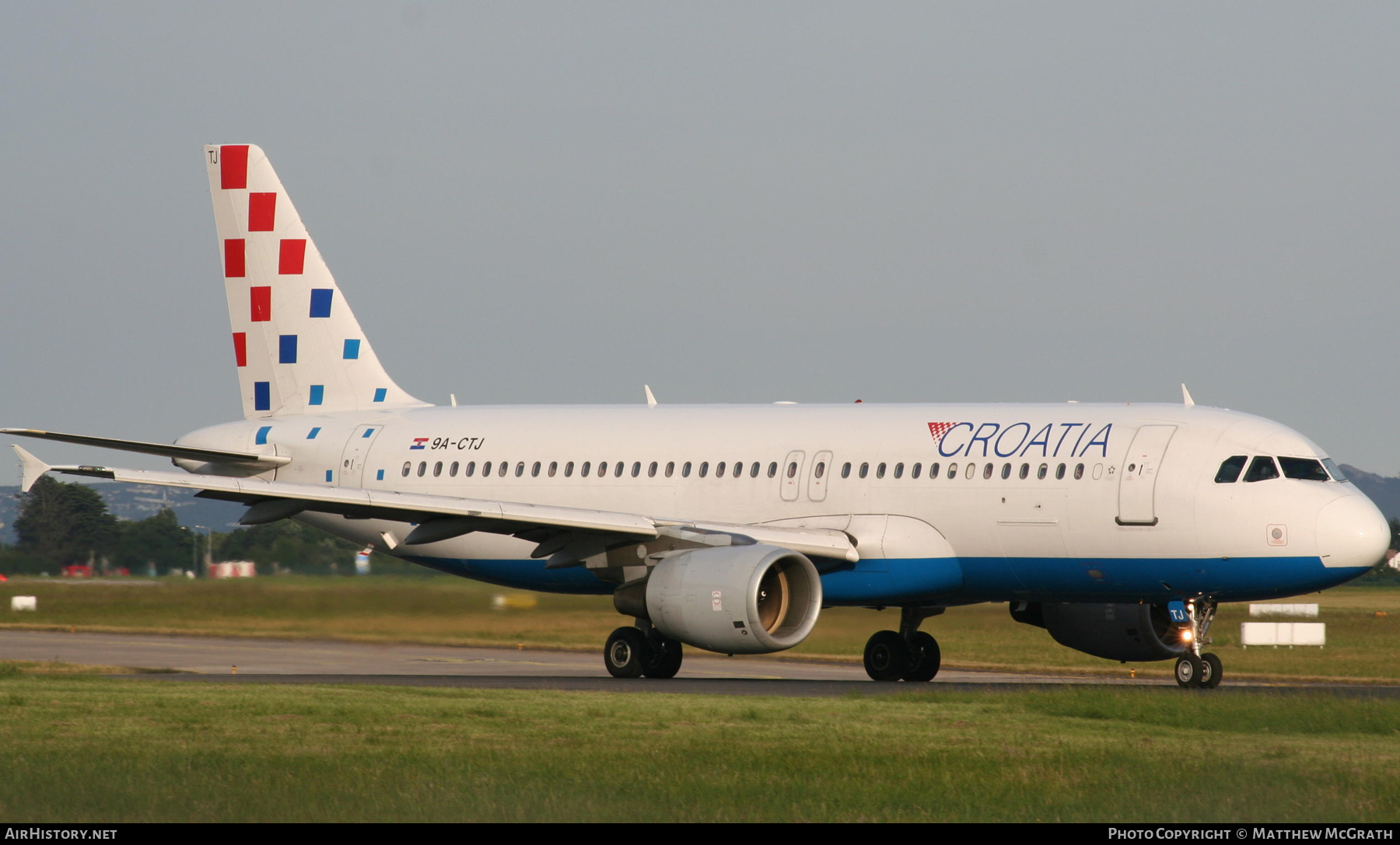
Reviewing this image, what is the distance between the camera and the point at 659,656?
26734 mm

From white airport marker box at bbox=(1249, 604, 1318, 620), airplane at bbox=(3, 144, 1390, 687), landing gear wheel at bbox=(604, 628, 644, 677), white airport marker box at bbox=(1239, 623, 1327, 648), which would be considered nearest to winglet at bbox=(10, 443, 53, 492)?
airplane at bbox=(3, 144, 1390, 687)

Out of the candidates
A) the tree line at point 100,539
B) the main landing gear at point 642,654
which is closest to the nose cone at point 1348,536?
the main landing gear at point 642,654

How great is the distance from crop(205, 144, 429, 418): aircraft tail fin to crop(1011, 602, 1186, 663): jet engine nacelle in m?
12.5

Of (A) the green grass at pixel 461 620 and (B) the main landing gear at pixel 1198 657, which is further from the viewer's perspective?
(A) the green grass at pixel 461 620

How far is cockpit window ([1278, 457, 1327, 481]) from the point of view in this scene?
23.6 meters

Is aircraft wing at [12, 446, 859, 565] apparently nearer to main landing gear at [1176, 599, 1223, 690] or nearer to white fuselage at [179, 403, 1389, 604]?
white fuselage at [179, 403, 1389, 604]

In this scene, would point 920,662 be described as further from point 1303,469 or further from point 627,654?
point 1303,469

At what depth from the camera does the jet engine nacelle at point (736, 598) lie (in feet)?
77.0

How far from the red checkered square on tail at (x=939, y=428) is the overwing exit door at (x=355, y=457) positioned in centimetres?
1025

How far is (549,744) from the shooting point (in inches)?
632

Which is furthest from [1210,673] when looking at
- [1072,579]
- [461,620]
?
[461,620]

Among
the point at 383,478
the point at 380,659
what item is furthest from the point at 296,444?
the point at 380,659

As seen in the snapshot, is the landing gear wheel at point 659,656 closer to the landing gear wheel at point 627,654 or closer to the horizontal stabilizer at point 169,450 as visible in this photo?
the landing gear wheel at point 627,654
